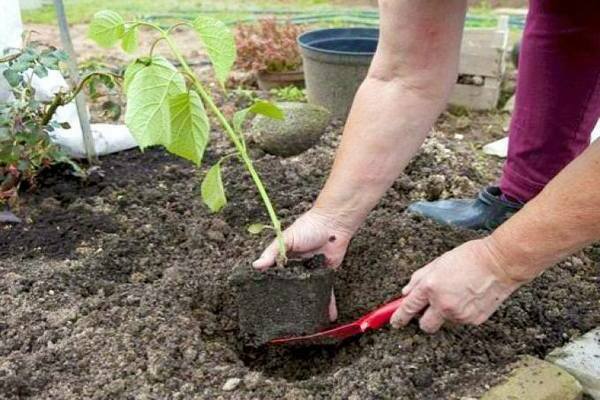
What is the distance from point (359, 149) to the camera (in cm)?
181

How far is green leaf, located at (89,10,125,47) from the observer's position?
1.67 m

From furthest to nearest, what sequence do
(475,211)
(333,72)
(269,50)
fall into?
(269,50), (333,72), (475,211)

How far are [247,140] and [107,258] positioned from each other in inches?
42.6

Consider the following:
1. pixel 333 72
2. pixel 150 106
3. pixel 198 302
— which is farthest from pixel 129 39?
pixel 333 72

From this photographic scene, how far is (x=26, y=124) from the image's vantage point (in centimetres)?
226

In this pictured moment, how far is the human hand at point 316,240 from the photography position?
6.00 ft

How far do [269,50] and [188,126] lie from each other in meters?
2.31

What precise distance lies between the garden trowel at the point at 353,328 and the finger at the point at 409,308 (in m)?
0.03

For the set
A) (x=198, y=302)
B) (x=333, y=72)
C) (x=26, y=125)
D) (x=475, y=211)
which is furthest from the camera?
(x=333, y=72)

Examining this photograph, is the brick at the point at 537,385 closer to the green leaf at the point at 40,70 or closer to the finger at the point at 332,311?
the finger at the point at 332,311

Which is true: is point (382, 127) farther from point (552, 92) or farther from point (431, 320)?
point (552, 92)

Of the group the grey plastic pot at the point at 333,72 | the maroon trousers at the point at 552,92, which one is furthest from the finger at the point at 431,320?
the grey plastic pot at the point at 333,72

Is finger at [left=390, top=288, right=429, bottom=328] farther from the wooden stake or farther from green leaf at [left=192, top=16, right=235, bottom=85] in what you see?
the wooden stake

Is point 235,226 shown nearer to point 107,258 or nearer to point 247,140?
point 107,258
